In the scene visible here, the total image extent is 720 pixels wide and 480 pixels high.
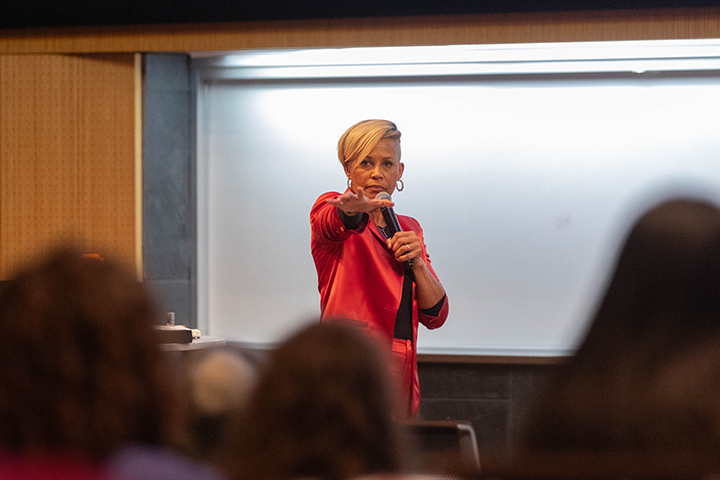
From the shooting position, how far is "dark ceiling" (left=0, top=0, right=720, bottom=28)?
3504 mm

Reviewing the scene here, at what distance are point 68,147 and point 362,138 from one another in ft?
7.58

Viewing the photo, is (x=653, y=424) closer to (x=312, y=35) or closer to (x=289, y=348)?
(x=289, y=348)

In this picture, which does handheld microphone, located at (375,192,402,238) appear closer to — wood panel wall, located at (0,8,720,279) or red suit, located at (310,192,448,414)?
red suit, located at (310,192,448,414)

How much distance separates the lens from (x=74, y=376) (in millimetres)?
724

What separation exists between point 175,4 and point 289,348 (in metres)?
3.29

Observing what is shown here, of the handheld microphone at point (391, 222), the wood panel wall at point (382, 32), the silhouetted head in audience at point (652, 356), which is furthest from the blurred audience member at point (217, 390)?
the wood panel wall at point (382, 32)

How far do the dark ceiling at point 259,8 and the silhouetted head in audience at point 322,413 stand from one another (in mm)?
3102

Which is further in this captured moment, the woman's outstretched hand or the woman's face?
the woman's face

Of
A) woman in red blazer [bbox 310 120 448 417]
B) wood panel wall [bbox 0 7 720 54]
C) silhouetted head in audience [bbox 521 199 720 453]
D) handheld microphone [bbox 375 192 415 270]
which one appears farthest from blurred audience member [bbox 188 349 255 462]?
wood panel wall [bbox 0 7 720 54]

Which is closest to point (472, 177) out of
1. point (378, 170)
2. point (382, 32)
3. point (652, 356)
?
point (382, 32)

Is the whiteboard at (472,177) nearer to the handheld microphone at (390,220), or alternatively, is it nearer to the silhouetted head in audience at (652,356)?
the handheld microphone at (390,220)

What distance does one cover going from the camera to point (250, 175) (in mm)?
4188

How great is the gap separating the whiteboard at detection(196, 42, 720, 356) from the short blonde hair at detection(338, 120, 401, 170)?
1.77 metres

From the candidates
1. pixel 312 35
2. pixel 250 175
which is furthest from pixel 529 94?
→ pixel 250 175
